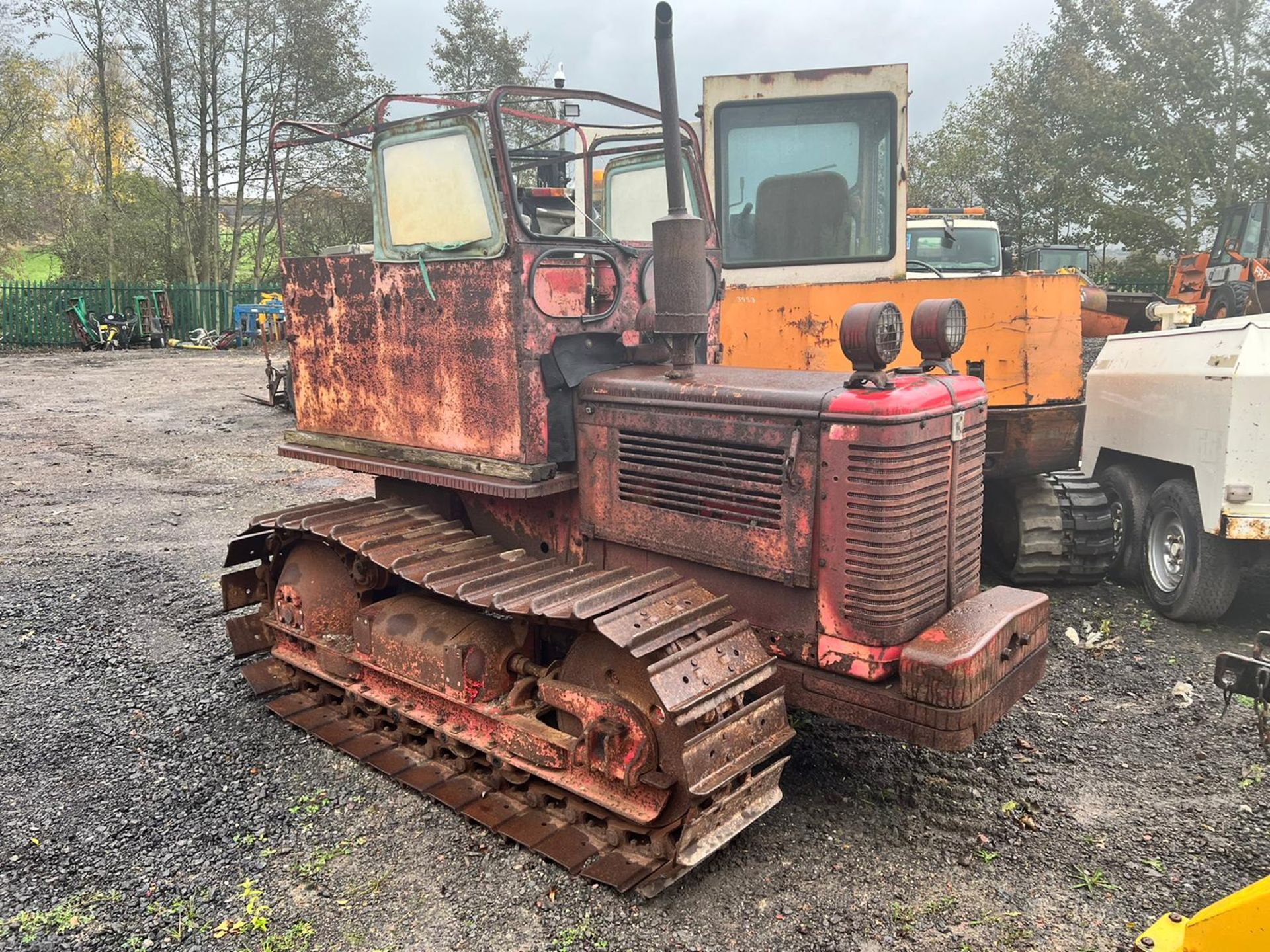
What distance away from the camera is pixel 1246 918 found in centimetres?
236

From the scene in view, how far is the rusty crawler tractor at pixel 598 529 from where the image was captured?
3338mm

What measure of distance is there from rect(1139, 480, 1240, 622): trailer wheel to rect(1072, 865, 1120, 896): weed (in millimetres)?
2812

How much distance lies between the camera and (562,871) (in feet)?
11.3

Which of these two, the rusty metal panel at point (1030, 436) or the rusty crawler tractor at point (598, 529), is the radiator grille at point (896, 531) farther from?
the rusty metal panel at point (1030, 436)

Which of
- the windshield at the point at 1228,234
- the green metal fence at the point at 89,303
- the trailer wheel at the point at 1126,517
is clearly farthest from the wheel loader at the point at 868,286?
the green metal fence at the point at 89,303

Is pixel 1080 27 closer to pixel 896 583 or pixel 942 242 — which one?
pixel 942 242

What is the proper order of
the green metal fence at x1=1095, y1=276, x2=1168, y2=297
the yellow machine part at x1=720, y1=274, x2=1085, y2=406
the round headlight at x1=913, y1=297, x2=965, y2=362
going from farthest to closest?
the green metal fence at x1=1095, y1=276, x2=1168, y2=297
the yellow machine part at x1=720, y1=274, x2=1085, y2=406
the round headlight at x1=913, y1=297, x2=965, y2=362

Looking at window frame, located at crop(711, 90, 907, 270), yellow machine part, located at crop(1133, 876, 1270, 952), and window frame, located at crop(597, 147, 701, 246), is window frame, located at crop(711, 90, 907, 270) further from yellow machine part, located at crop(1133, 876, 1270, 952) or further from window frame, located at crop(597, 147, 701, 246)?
yellow machine part, located at crop(1133, 876, 1270, 952)

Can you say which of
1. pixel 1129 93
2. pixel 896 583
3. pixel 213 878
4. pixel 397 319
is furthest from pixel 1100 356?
pixel 1129 93

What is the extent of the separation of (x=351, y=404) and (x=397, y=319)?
0.64m

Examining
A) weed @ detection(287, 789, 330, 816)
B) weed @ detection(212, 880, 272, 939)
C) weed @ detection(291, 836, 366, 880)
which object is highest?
weed @ detection(287, 789, 330, 816)

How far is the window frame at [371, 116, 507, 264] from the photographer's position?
3936mm

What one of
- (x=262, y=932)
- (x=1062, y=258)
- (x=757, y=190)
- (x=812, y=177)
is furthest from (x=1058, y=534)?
(x=1062, y=258)

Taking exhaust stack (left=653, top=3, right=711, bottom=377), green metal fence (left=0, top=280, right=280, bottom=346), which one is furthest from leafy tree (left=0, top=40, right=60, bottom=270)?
exhaust stack (left=653, top=3, right=711, bottom=377)
